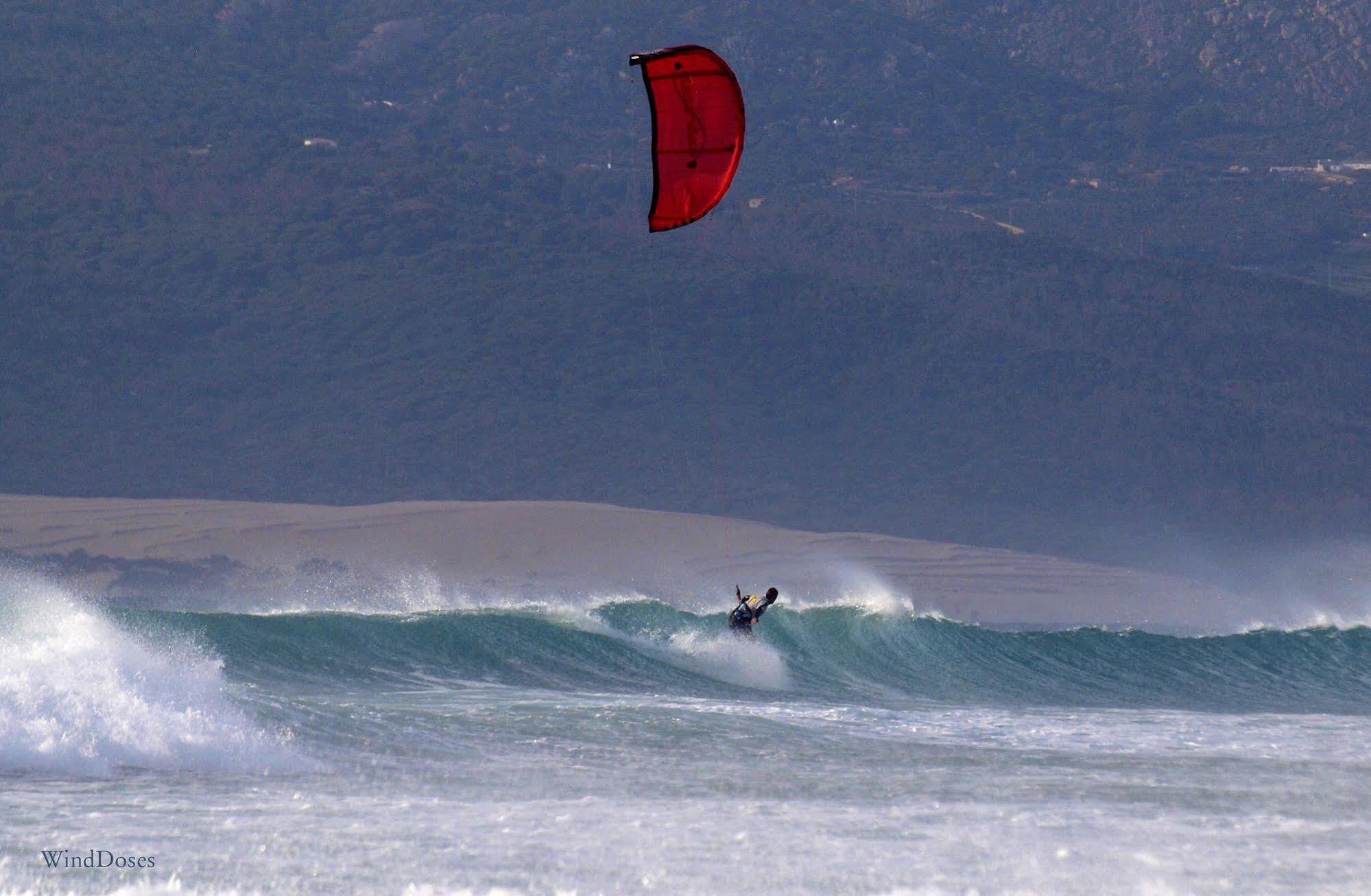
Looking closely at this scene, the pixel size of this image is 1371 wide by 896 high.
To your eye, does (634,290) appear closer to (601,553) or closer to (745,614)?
(601,553)

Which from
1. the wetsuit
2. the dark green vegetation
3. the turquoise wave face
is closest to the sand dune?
the dark green vegetation

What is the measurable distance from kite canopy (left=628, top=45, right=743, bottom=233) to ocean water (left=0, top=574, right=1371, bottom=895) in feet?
11.3

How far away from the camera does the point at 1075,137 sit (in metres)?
67.7

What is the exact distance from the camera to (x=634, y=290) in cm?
4253

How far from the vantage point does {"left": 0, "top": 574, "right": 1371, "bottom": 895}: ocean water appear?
23.1 feet

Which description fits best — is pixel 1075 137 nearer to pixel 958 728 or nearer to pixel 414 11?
pixel 414 11

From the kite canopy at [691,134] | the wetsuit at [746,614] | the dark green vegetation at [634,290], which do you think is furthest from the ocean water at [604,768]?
the dark green vegetation at [634,290]

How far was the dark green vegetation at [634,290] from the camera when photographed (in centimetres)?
3228

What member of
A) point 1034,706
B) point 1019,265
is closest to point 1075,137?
point 1019,265

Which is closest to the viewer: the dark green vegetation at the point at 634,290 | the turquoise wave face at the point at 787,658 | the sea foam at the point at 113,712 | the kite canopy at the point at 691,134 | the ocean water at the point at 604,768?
the ocean water at the point at 604,768

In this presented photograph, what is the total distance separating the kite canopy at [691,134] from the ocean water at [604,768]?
11.3 feet

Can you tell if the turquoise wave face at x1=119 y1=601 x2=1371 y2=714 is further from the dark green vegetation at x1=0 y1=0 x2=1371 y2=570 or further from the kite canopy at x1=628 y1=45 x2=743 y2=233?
the dark green vegetation at x1=0 y1=0 x2=1371 y2=570

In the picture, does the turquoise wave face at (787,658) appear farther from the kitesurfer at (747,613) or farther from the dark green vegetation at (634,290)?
the dark green vegetation at (634,290)

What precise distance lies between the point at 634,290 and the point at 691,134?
101ft
